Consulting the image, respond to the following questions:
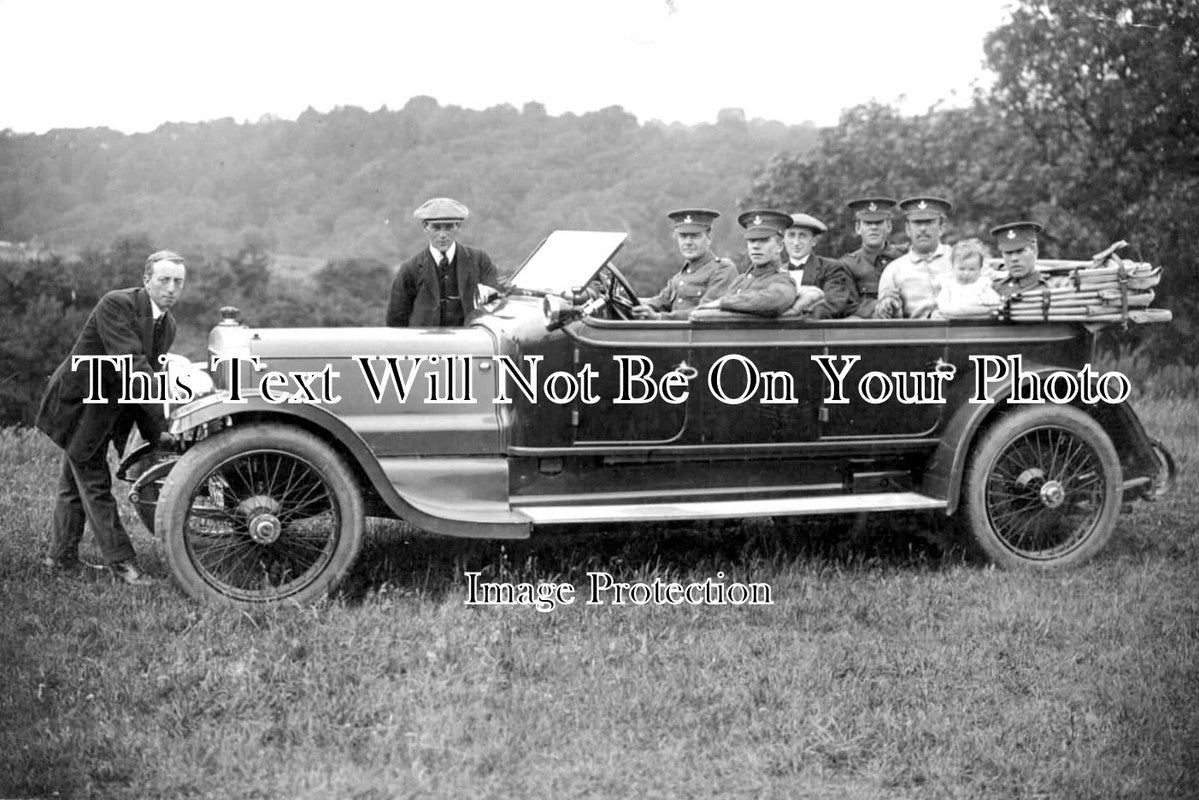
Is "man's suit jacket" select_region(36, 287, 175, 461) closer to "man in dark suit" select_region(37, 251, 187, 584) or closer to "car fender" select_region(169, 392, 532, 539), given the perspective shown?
"man in dark suit" select_region(37, 251, 187, 584)

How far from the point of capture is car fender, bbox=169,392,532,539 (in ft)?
15.8

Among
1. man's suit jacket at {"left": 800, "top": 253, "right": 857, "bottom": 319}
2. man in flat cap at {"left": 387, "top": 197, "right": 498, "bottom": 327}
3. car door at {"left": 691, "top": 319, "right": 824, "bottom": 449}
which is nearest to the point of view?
car door at {"left": 691, "top": 319, "right": 824, "bottom": 449}

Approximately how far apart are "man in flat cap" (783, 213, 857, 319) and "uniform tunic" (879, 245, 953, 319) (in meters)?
0.19

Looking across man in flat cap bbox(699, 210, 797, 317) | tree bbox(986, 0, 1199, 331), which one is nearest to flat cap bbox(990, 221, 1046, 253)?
man in flat cap bbox(699, 210, 797, 317)

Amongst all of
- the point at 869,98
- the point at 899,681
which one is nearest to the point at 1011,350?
the point at 899,681

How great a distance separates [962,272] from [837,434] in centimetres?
110

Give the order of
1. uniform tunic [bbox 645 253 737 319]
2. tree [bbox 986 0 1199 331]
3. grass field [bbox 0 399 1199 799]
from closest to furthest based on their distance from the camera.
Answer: grass field [bbox 0 399 1199 799], uniform tunic [bbox 645 253 737 319], tree [bbox 986 0 1199 331]

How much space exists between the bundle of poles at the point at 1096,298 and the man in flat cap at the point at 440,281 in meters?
2.84

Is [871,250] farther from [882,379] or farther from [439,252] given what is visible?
[439,252]

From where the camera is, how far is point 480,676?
13.8 ft

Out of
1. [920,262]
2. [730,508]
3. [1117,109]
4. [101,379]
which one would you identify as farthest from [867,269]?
[1117,109]

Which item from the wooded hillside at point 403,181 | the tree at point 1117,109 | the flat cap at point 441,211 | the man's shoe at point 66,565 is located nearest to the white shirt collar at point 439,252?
the flat cap at point 441,211

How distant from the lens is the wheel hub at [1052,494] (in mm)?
5770

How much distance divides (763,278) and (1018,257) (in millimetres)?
1303
